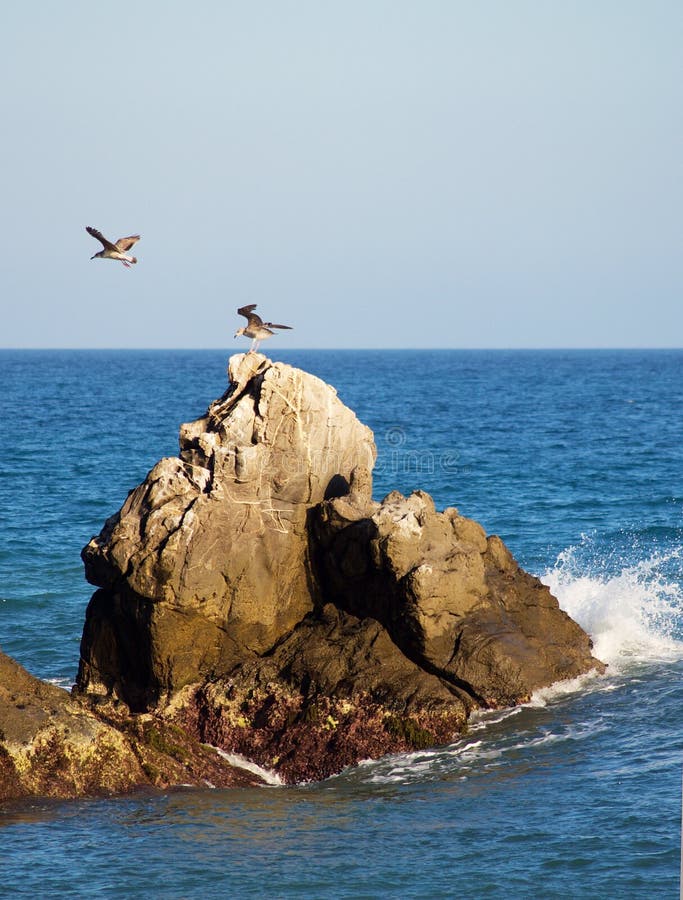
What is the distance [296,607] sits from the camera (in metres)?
16.4

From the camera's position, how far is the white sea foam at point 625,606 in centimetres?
1836

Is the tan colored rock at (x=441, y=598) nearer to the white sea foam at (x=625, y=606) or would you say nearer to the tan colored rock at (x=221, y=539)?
the tan colored rock at (x=221, y=539)

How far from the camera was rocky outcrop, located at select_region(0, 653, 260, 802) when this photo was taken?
13.3 m

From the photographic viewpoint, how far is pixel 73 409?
226ft

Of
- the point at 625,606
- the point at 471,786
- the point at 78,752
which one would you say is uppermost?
the point at 625,606

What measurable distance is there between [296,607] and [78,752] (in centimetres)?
389

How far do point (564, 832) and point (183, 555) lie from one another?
18.4ft

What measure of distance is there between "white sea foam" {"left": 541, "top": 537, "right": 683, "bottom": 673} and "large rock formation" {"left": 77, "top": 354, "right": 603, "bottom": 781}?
1744 mm

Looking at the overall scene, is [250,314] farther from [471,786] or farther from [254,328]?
[471,786]

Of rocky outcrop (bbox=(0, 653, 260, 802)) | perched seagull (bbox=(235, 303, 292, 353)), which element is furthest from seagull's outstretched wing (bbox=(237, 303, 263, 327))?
rocky outcrop (bbox=(0, 653, 260, 802))

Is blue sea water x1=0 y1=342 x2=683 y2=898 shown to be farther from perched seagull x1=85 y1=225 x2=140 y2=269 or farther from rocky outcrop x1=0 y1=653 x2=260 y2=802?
perched seagull x1=85 y1=225 x2=140 y2=269

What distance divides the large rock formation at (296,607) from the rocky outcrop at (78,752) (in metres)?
0.63

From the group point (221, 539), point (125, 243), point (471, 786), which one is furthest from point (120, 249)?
point (471, 786)

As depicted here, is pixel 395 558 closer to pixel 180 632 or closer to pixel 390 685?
pixel 390 685
